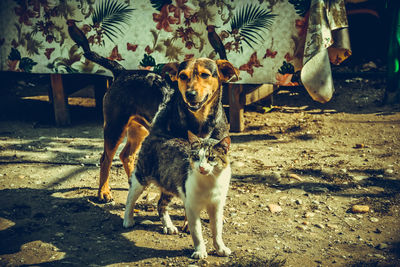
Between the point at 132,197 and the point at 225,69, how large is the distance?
1414 mm

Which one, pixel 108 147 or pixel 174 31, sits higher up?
pixel 174 31

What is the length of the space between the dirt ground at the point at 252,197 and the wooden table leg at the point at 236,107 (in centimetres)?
24

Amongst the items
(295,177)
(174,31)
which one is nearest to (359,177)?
(295,177)

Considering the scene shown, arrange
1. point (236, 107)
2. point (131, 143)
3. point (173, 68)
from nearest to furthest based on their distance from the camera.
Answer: point (173, 68) → point (131, 143) → point (236, 107)

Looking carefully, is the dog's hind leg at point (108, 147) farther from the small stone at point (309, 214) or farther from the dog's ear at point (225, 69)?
the small stone at point (309, 214)

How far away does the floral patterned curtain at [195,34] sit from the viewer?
5090 millimetres

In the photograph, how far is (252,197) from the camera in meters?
4.25

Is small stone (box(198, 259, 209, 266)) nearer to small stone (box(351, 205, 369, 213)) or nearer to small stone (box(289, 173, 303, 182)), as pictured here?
small stone (box(351, 205, 369, 213))

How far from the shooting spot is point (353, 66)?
858cm

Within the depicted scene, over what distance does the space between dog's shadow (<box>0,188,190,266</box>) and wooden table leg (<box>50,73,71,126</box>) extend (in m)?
2.48

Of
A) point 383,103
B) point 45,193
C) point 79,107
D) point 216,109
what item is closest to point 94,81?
point 79,107

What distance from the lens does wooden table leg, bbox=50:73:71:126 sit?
6.57 m

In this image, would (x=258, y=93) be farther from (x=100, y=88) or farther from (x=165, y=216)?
(x=165, y=216)

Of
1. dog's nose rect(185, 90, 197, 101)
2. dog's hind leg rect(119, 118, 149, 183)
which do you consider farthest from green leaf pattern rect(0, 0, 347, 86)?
dog's nose rect(185, 90, 197, 101)
